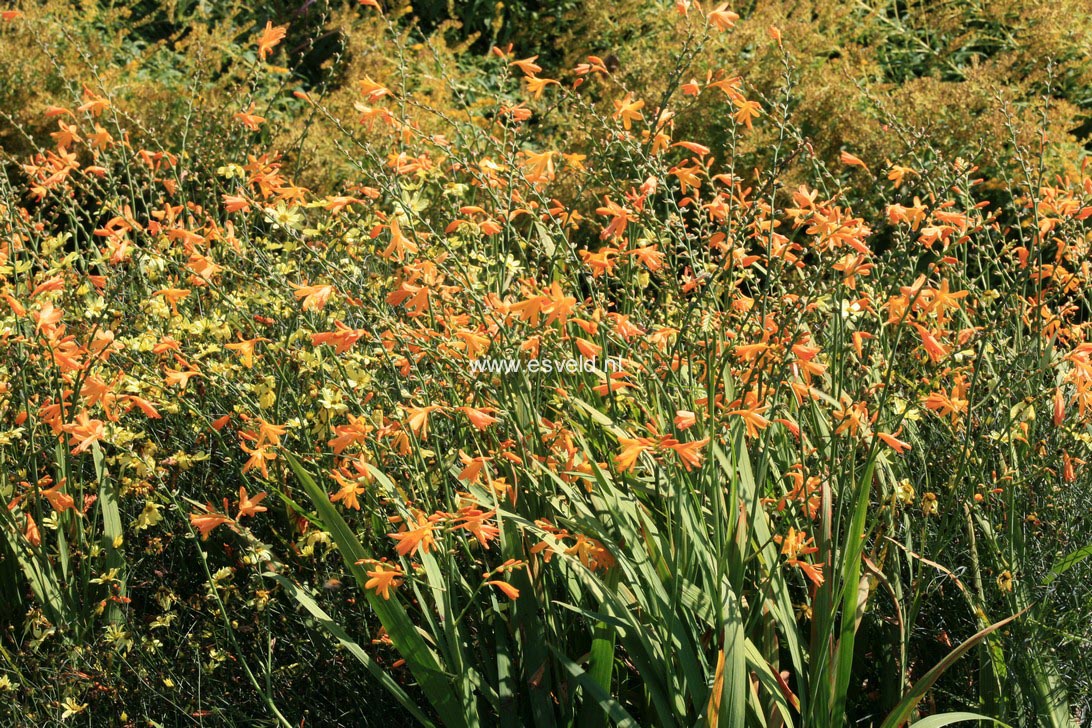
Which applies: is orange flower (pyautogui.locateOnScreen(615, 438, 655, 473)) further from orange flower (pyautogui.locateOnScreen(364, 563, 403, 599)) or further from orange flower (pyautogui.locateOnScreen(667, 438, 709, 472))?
orange flower (pyautogui.locateOnScreen(364, 563, 403, 599))

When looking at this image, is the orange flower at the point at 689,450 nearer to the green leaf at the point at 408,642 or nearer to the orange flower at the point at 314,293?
the green leaf at the point at 408,642

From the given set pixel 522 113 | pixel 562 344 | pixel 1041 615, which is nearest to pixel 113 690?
pixel 562 344

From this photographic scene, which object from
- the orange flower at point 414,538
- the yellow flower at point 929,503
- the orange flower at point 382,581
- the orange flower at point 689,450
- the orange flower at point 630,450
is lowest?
the orange flower at point 382,581

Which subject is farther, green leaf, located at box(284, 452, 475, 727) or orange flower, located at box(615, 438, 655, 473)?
green leaf, located at box(284, 452, 475, 727)

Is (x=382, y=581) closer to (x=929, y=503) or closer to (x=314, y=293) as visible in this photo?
(x=314, y=293)

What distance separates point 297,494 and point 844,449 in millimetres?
1291

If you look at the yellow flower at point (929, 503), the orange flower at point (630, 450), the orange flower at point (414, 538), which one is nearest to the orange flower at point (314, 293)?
the orange flower at point (414, 538)

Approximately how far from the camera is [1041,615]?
7.33 ft

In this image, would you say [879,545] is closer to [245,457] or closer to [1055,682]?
[1055,682]

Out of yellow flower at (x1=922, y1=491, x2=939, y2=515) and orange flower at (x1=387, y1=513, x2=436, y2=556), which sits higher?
orange flower at (x1=387, y1=513, x2=436, y2=556)

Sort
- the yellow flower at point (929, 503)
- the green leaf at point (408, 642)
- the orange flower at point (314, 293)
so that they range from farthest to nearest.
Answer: the yellow flower at point (929, 503) < the orange flower at point (314, 293) < the green leaf at point (408, 642)

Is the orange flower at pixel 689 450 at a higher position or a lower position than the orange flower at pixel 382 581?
higher

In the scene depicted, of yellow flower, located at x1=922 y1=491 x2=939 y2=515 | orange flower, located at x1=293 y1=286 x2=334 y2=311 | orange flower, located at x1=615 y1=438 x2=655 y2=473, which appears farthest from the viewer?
yellow flower, located at x1=922 y1=491 x2=939 y2=515

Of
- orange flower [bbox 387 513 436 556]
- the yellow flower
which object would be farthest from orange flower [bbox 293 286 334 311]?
the yellow flower
